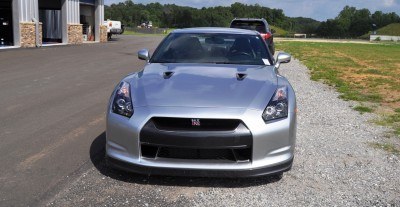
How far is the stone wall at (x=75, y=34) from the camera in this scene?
2941 centimetres

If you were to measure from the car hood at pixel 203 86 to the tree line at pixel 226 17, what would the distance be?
311 feet

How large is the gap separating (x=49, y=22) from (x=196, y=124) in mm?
30439

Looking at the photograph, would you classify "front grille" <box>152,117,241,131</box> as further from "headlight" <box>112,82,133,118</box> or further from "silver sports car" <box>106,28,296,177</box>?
"headlight" <box>112,82,133,118</box>

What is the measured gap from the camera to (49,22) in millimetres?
31719

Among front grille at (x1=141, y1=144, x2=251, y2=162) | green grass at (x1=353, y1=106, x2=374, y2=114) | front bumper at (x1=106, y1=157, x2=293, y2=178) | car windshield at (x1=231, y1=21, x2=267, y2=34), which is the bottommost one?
green grass at (x1=353, y1=106, x2=374, y2=114)

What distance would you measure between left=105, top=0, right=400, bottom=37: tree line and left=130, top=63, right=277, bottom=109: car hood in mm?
94726

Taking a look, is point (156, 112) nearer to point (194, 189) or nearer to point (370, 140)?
point (194, 189)

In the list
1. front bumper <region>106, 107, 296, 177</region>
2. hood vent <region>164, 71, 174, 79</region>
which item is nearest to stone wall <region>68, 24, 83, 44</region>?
hood vent <region>164, 71, 174, 79</region>

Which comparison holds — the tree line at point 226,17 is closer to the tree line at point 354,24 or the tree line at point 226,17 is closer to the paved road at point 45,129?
the tree line at point 354,24

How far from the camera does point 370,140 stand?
588 cm

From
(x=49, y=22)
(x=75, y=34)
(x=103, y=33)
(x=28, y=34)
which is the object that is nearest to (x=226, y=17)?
(x=103, y=33)

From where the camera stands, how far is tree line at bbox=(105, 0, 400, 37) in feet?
371

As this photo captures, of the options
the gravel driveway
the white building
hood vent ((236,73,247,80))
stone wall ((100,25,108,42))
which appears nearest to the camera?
the gravel driveway

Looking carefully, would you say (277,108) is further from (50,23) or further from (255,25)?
(50,23)
